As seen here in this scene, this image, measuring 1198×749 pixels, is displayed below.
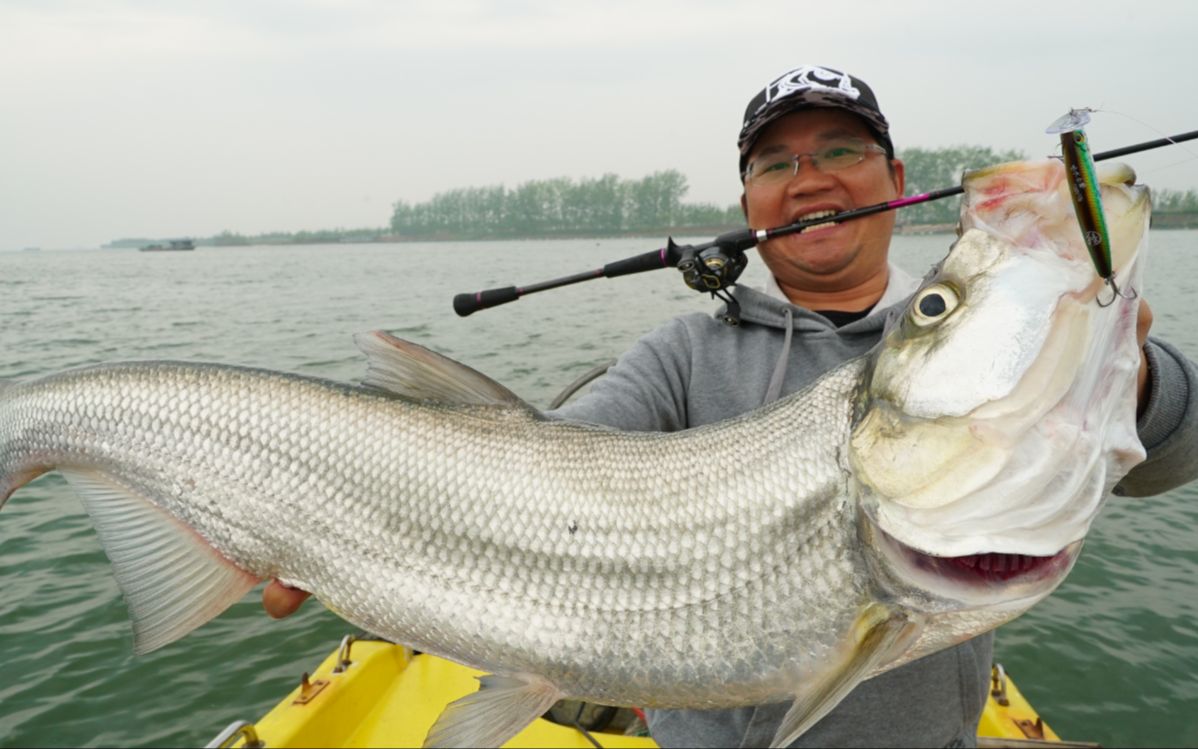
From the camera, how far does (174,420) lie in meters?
2.16

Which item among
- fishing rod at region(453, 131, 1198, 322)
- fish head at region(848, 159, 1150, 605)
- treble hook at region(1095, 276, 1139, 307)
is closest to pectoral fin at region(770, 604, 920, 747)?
fish head at region(848, 159, 1150, 605)

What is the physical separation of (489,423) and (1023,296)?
136 centimetres

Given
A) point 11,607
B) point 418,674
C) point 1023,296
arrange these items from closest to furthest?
point 1023,296 < point 418,674 < point 11,607

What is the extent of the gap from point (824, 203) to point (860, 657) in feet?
6.22

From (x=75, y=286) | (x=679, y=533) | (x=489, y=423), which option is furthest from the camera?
(x=75, y=286)

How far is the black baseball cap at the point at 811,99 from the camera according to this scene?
8.90ft

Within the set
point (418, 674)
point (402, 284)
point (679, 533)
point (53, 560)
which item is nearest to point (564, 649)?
point (679, 533)

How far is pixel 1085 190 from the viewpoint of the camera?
1.23 metres

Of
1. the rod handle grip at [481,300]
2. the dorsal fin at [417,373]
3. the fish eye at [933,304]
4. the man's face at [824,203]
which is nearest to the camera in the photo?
the fish eye at [933,304]

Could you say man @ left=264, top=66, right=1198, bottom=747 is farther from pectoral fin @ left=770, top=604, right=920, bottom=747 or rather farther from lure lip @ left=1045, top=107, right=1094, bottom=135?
lure lip @ left=1045, top=107, right=1094, bottom=135

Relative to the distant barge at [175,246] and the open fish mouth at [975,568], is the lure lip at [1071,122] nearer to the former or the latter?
the open fish mouth at [975,568]

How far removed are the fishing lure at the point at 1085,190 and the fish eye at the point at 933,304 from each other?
270mm

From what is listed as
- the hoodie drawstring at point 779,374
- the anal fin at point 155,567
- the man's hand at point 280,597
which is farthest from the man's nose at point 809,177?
the anal fin at point 155,567

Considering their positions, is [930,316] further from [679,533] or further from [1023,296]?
[679,533]
